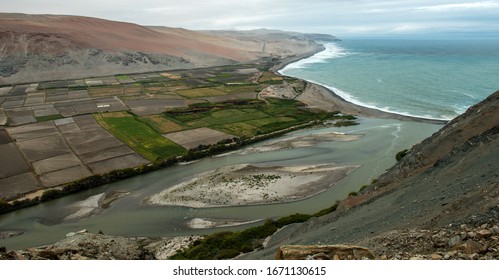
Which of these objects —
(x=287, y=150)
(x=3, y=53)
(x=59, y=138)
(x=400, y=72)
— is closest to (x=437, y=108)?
(x=287, y=150)

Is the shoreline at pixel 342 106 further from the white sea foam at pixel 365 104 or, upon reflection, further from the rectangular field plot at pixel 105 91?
the rectangular field plot at pixel 105 91

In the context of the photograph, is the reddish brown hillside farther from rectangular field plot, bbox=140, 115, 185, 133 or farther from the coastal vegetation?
the coastal vegetation

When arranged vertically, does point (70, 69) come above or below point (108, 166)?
above

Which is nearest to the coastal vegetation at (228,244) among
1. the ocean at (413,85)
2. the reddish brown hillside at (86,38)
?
the ocean at (413,85)

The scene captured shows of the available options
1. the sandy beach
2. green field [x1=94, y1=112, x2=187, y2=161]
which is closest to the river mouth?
the sandy beach

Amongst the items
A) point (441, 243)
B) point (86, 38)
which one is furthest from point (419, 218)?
point (86, 38)

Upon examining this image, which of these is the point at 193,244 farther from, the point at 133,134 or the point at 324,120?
the point at 324,120
